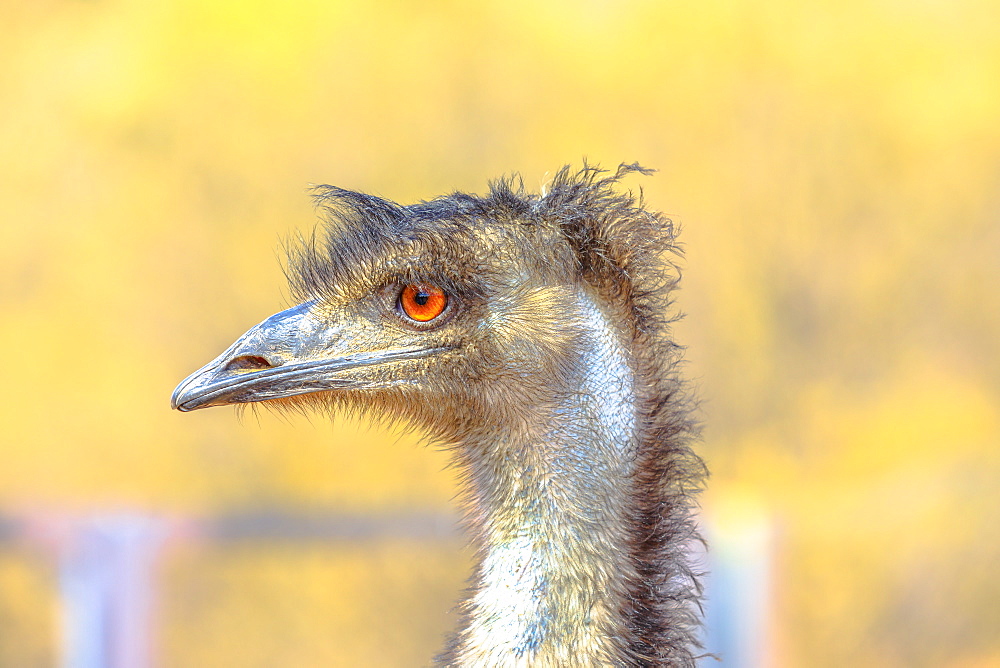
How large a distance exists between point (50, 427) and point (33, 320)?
58cm

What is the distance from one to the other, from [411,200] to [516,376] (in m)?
4.45

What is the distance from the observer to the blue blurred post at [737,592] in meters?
3.66

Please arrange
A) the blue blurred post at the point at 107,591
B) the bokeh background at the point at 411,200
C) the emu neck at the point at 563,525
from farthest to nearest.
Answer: the bokeh background at the point at 411,200 → the blue blurred post at the point at 107,591 → the emu neck at the point at 563,525

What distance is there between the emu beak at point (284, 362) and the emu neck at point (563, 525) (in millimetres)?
208

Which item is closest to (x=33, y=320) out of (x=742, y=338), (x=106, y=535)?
(x=106, y=535)

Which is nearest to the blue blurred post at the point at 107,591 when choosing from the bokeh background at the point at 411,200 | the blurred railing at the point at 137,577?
the blurred railing at the point at 137,577

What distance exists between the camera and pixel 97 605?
3.67 meters

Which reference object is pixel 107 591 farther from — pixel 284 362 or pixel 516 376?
pixel 516 376

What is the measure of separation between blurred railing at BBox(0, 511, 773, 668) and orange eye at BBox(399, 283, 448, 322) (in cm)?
217

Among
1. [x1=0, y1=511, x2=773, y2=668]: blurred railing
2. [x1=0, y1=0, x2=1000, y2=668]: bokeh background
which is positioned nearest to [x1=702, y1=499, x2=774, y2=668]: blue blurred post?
[x1=0, y1=511, x2=773, y2=668]: blurred railing

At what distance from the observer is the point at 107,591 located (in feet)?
12.1

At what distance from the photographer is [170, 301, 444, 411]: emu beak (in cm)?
153

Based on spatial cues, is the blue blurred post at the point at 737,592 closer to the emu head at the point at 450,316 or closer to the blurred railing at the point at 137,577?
the blurred railing at the point at 137,577

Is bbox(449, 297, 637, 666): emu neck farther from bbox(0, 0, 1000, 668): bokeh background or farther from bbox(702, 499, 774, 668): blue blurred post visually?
bbox(0, 0, 1000, 668): bokeh background
